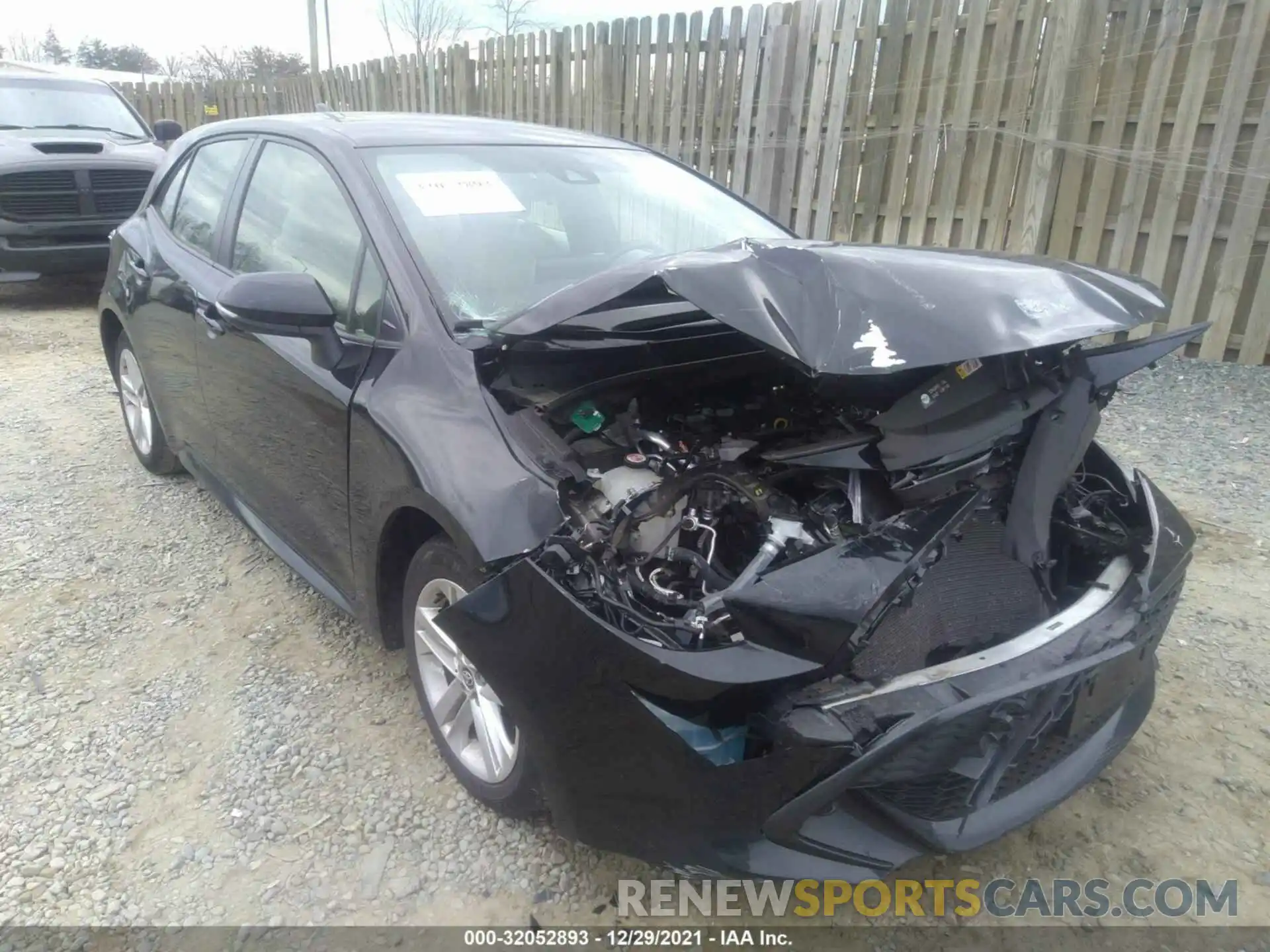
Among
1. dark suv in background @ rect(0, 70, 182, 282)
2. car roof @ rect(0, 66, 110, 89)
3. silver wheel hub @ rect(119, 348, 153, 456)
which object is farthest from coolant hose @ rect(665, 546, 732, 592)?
car roof @ rect(0, 66, 110, 89)

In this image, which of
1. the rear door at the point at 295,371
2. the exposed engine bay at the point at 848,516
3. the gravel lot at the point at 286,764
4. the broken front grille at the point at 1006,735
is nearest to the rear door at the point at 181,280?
the rear door at the point at 295,371

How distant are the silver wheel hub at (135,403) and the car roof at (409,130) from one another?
1476 millimetres

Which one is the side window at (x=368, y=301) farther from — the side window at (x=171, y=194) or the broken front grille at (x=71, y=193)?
the broken front grille at (x=71, y=193)

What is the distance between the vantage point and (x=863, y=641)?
1.84 meters

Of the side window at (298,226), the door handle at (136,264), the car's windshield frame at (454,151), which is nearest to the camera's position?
the car's windshield frame at (454,151)

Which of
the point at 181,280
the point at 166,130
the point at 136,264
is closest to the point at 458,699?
the point at 181,280

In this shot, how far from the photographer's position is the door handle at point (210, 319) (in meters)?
3.40

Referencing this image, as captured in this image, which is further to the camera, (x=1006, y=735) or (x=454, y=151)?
(x=454, y=151)

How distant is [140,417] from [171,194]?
1194mm

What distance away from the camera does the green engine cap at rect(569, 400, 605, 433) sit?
95.1 inches

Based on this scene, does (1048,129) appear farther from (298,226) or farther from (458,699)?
(458,699)

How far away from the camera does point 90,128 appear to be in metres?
9.20

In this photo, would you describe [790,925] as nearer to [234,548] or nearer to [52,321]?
[234,548]

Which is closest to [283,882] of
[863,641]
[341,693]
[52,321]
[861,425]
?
[341,693]
